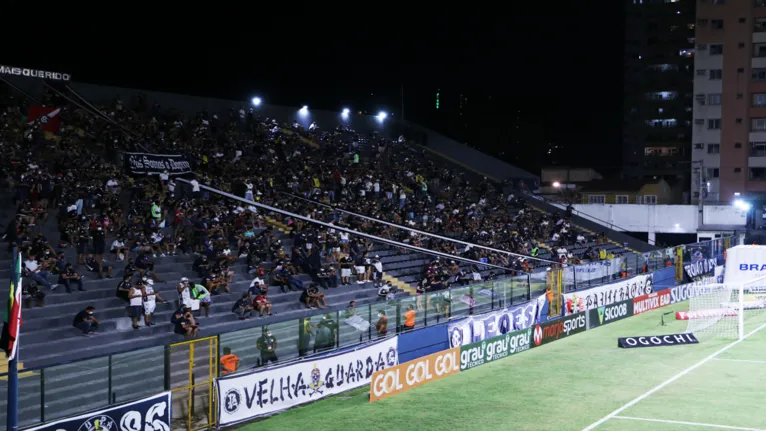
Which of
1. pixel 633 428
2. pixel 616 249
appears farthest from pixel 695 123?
pixel 633 428

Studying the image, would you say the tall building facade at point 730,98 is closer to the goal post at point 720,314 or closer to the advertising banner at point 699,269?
the advertising banner at point 699,269

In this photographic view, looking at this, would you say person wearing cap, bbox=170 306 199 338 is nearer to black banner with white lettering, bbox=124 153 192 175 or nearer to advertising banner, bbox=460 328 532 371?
black banner with white lettering, bbox=124 153 192 175

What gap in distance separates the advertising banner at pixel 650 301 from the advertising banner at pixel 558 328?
564cm

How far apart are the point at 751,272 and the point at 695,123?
3842cm

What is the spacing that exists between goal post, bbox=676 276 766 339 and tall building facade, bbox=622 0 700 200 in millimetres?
75163

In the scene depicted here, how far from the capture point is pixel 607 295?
110 feet

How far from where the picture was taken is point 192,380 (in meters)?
15.7

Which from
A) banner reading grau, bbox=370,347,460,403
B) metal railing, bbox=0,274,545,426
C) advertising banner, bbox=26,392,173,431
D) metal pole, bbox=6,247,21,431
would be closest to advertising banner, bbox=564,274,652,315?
metal railing, bbox=0,274,545,426

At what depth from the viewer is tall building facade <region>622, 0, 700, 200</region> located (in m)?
108

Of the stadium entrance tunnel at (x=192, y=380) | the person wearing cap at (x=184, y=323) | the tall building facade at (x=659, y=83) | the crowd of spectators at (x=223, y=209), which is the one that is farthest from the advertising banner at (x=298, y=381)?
the tall building facade at (x=659, y=83)

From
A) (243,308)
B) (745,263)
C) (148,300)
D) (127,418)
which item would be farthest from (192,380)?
(745,263)

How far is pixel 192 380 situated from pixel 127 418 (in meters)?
1.94

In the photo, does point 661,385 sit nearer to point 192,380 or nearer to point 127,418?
point 192,380

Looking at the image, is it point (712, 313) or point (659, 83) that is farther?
point (659, 83)
